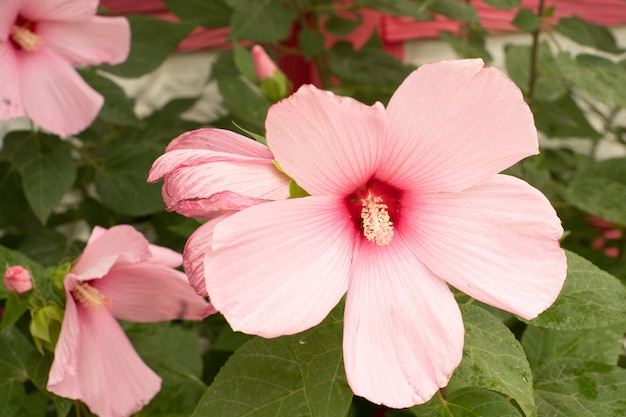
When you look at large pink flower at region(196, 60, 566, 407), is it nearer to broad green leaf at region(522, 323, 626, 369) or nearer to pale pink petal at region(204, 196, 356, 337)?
pale pink petal at region(204, 196, 356, 337)

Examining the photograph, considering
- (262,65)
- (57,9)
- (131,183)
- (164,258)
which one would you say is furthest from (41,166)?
(164,258)

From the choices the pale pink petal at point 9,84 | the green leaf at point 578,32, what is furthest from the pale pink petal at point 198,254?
the green leaf at point 578,32

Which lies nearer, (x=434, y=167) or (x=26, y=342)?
(x=434, y=167)

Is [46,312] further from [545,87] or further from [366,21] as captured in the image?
[366,21]

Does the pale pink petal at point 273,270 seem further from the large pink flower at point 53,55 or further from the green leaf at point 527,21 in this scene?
the green leaf at point 527,21

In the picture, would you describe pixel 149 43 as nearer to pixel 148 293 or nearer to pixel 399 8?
pixel 399 8

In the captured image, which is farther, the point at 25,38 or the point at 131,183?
the point at 131,183

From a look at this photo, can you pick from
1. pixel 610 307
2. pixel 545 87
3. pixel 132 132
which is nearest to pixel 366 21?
pixel 545 87
